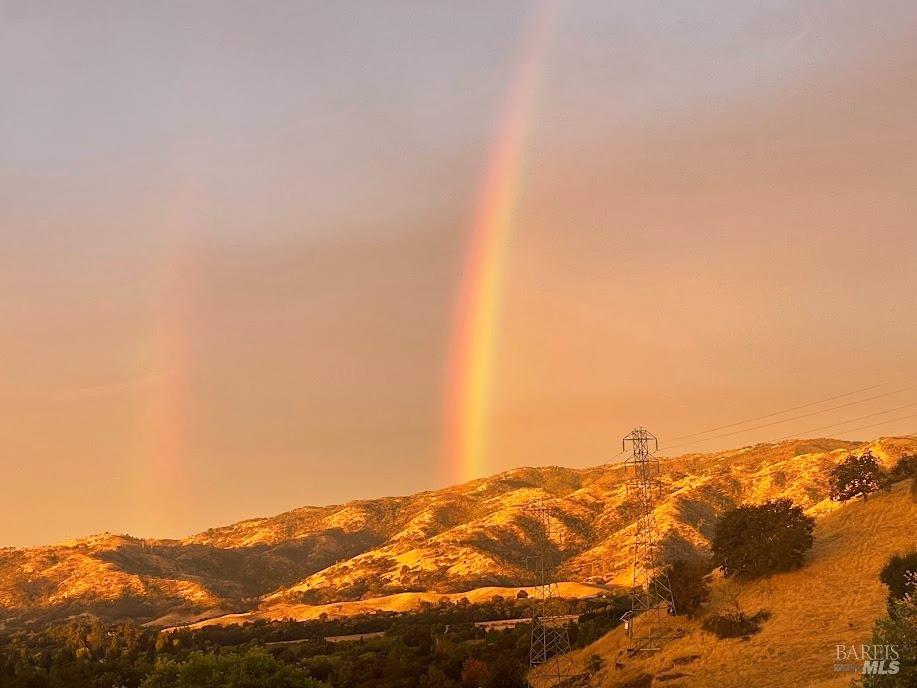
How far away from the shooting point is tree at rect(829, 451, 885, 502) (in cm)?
8100

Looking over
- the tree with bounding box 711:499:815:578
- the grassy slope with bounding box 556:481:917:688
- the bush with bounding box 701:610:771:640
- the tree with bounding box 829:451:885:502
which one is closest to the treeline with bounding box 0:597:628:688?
the grassy slope with bounding box 556:481:917:688

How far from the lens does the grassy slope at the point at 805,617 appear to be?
52812 millimetres

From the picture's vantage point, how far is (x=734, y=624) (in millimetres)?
61625

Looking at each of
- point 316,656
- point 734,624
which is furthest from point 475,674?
point 316,656

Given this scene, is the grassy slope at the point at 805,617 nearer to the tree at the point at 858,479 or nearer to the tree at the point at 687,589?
the tree at the point at 687,589

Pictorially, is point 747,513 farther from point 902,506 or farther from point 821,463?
point 821,463

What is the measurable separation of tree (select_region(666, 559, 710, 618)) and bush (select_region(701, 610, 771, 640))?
3087mm

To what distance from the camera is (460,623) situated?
4294 inches

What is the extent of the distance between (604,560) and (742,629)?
385 ft

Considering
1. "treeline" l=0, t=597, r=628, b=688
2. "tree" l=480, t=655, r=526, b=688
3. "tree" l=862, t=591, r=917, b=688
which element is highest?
"tree" l=862, t=591, r=917, b=688

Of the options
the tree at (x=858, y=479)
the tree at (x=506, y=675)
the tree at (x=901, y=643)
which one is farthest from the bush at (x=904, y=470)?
the tree at (x=901, y=643)

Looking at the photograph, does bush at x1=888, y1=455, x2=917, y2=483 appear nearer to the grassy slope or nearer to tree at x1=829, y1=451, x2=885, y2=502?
→ tree at x1=829, y1=451, x2=885, y2=502

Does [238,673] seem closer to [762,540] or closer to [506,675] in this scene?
[506,675]

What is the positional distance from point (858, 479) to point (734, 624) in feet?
95.1
